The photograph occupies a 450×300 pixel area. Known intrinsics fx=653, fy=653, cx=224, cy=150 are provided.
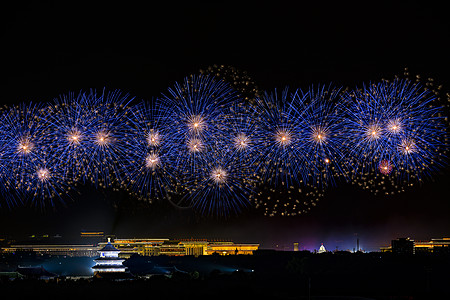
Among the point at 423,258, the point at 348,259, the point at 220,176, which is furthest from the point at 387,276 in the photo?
the point at 220,176

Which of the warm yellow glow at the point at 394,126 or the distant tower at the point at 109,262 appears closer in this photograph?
the warm yellow glow at the point at 394,126

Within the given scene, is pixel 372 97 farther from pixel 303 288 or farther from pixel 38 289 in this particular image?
pixel 303 288

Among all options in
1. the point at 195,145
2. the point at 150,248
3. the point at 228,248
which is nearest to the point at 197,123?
the point at 195,145

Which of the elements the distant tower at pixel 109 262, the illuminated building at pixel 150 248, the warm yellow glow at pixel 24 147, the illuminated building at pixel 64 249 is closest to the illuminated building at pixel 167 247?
the illuminated building at pixel 150 248

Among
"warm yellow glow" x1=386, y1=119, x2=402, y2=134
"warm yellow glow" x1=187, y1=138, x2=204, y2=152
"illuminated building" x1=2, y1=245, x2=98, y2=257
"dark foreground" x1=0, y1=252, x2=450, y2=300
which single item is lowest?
"dark foreground" x1=0, y1=252, x2=450, y2=300

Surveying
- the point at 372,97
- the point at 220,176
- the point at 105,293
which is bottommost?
the point at 105,293

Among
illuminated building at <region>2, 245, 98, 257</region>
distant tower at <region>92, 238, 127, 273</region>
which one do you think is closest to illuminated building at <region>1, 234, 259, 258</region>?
illuminated building at <region>2, 245, 98, 257</region>

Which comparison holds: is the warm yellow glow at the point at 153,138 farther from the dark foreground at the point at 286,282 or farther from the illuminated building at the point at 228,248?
the illuminated building at the point at 228,248

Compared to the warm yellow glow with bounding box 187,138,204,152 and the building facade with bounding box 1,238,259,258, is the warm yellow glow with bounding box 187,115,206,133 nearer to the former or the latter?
the warm yellow glow with bounding box 187,138,204,152
